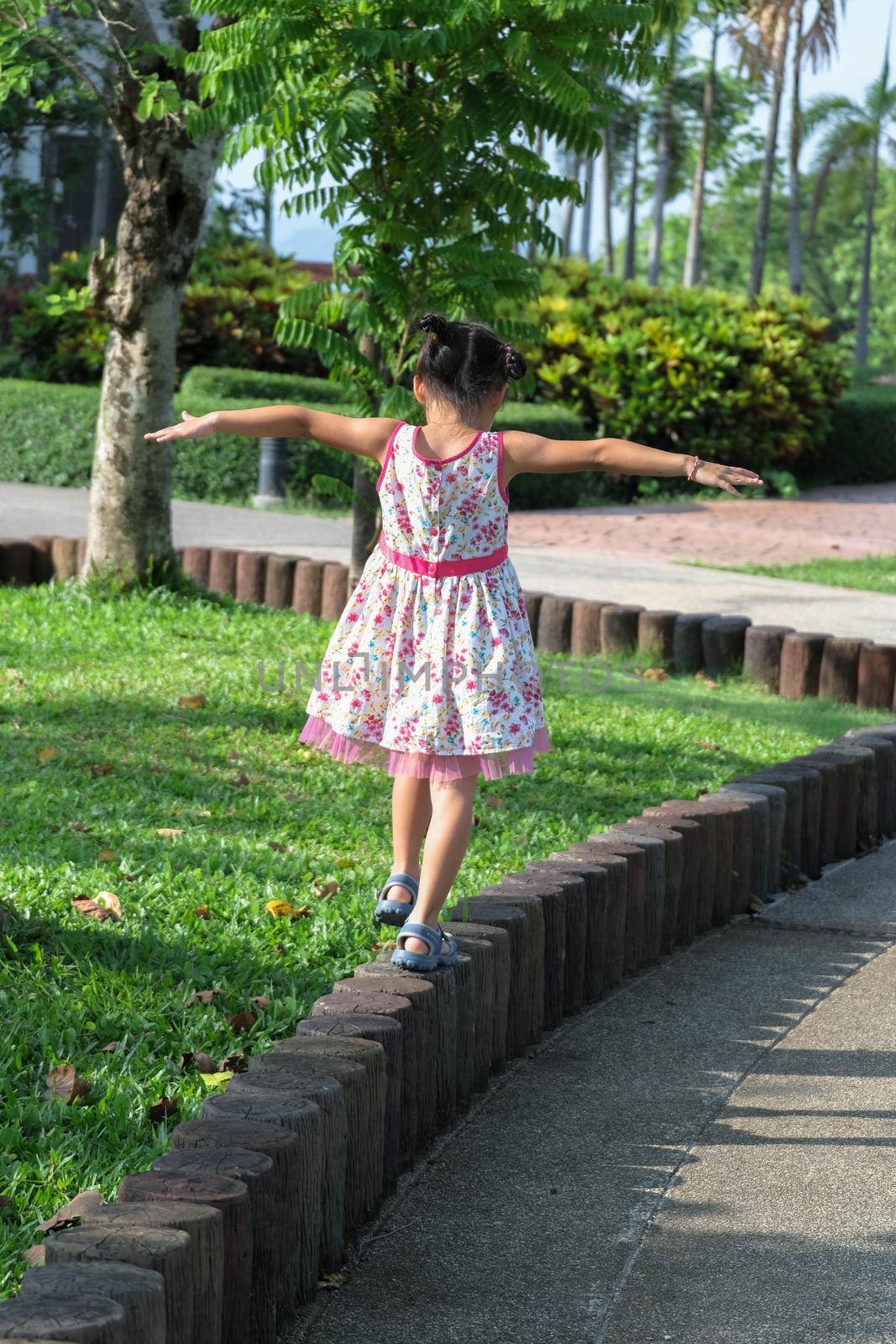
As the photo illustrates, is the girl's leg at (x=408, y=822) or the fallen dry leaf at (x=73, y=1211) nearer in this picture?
the fallen dry leaf at (x=73, y=1211)

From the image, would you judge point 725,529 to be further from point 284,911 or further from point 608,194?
point 608,194

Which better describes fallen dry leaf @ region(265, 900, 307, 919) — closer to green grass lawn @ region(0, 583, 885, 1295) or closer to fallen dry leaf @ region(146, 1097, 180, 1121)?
green grass lawn @ region(0, 583, 885, 1295)

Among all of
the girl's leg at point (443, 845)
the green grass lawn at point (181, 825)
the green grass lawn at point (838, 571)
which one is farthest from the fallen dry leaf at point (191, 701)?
the green grass lawn at point (838, 571)

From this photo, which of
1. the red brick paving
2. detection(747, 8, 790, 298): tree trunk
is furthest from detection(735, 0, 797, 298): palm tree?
the red brick paving

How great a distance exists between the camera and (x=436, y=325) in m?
3.74

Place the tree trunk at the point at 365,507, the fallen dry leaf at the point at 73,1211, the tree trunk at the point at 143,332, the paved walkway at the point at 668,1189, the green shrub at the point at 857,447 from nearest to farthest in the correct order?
the paved walkway at the point at 668,1189 → the fallen dry leaf at the point at 73,1211 → the tree trunk at the point at 365,507 → the tree trunk at the point at 143,332 → the green shrub at the point at 857,447

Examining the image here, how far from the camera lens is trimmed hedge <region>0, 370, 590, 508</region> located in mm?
15227

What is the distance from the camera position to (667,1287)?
272 cm

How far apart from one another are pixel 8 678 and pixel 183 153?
3.04 metres

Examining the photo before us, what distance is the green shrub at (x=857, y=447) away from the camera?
20.4m

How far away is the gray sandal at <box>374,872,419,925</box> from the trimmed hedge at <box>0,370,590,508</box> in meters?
10.9

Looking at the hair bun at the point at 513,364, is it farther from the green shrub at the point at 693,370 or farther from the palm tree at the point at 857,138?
the palm tree at the point at 857,138

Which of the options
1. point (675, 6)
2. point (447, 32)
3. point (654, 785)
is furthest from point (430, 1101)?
point (675, 6)

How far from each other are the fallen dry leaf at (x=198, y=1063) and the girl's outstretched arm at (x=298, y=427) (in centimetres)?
143
